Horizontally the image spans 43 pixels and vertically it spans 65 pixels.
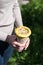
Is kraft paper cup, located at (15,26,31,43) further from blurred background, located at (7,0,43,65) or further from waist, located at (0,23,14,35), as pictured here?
blurred background, located at (7,0,43,65)

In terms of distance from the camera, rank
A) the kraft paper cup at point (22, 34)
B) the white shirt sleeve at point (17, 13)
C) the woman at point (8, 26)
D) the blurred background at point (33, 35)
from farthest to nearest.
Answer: the blurred background at point (33, 35) < the white shirt sleeve at point (17, 13) < the woman at point (8, 26) < the kraft paper cup at point (22, 34)

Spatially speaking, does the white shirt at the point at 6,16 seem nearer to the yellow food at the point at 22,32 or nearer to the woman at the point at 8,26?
the woman at the point at 8,26

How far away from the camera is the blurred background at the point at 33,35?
335cm

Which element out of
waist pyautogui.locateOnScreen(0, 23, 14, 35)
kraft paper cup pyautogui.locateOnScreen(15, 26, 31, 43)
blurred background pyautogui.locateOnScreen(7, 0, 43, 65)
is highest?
kraft paper cup pyautogui.locateOnScreen(15, 26, 31, 43)

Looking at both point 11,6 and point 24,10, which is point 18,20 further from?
point 24,10

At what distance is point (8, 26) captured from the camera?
2102mm

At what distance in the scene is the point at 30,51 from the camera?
3.51m

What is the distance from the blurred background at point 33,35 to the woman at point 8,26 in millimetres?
1116

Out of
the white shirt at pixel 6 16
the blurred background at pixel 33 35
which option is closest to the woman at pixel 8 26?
the white shirt at pixel 6 16

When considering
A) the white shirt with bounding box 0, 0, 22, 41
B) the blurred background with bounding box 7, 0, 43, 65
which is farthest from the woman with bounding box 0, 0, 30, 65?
the blurred background with bounding box 7, 0, 43, 65

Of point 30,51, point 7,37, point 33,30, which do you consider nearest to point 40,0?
point 33,30

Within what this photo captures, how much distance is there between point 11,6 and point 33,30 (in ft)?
5.67

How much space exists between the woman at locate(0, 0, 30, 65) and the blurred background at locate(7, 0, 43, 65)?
112cm

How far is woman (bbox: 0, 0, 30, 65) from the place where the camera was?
1952 millimetres
